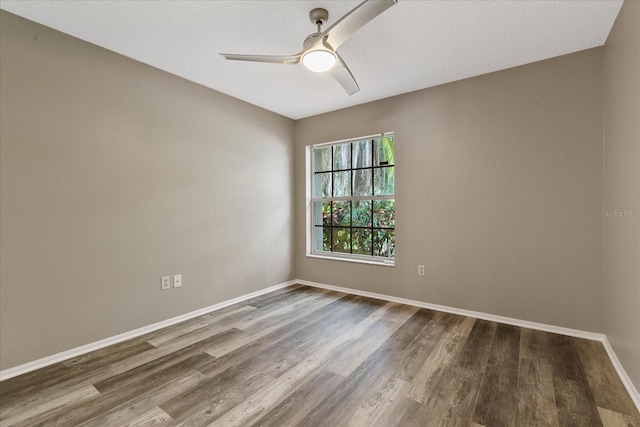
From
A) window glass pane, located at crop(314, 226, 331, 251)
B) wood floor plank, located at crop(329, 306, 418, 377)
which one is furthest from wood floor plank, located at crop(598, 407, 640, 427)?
window glass pane, located at crop(314, 226, 331, 251)

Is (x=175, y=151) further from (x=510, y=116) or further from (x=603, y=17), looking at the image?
(x=603, y=17)

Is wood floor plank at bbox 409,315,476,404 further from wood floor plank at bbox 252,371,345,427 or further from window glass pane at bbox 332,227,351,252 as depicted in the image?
window glass pane at bbox 332,227,351,252

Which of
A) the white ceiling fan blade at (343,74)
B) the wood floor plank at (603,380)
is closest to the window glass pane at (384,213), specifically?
the white ceiling fan blade at (343,74)

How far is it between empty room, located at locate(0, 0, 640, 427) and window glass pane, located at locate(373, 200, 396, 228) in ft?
0.10

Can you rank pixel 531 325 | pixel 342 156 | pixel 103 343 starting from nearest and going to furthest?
pixel 103 343
pixel 531 325
pixel 342 156

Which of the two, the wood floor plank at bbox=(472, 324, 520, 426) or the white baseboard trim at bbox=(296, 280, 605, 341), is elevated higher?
the white baseboard trim at bbox=(296, 280, 605, 341)

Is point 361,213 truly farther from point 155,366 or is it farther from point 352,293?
point 155,366

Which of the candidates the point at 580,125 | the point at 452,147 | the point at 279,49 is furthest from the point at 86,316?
the point at 580,125

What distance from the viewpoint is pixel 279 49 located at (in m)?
2.51

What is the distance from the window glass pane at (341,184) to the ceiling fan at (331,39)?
194 cm

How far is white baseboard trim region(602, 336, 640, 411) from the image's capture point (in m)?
1.72

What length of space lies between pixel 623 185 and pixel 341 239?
291cm

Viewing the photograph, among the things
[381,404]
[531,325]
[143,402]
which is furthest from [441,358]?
[143,402]

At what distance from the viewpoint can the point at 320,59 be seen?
1915 millimetres
